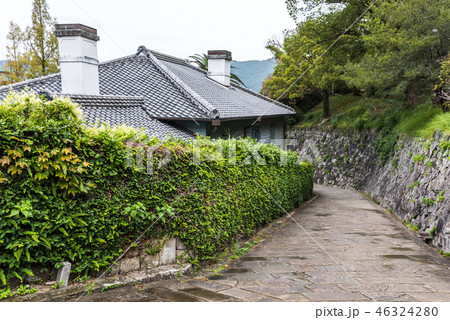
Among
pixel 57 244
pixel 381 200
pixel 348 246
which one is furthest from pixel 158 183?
pixel 381 200

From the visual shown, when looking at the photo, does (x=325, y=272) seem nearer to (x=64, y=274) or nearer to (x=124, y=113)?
(x=64, y=274)

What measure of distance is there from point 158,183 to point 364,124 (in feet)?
61.1

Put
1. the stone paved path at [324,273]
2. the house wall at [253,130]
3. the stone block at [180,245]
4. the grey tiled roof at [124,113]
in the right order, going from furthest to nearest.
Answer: the house wall at [253,130] < the grey tiled roof at [124,113] < the stone block at [180,245] < the stone paved path at [324,273]

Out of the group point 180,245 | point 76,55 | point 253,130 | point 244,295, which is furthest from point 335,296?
point 253,130

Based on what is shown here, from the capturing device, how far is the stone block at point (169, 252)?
5.45m

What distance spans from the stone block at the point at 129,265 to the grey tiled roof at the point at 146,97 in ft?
20.2

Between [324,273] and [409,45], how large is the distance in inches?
391

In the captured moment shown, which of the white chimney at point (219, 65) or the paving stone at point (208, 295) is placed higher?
the white chimney at point (219, 65)

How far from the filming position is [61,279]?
4.39 metres

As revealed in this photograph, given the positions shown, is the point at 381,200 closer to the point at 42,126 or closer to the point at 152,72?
the point at 152,72

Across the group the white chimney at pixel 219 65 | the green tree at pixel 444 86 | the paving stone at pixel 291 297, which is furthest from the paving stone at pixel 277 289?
the white chimney at pixel 219 65

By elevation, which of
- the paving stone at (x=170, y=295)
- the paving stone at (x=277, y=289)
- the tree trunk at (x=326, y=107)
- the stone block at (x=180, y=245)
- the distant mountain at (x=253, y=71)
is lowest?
the paving stone at (x=277, y=289)

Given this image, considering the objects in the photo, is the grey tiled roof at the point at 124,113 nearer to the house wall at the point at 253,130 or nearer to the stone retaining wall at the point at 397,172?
the house wall at the point at 253,130

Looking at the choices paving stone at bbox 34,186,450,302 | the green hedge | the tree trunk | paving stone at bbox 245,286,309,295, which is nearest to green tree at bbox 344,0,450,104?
paving stone at bbox 34,186,450,302
